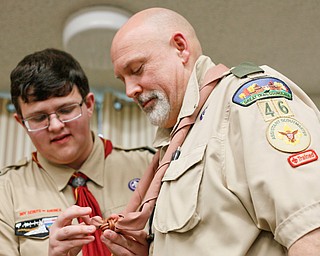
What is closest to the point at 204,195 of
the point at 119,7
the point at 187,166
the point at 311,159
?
the point at 187,166

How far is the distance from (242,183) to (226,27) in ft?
5.40

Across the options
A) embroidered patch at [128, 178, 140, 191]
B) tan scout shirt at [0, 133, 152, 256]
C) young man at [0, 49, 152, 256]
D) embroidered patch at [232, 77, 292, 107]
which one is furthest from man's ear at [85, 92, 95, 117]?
embroidered patch at [232, 77, 292, 107]

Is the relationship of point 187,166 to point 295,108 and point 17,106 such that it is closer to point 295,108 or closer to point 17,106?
point 295,108

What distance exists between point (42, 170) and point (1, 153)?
4.94ft

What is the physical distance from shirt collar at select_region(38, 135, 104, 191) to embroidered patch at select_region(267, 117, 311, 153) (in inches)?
36.0

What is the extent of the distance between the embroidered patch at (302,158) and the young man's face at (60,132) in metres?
0.95

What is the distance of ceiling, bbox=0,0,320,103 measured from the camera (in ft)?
7.46

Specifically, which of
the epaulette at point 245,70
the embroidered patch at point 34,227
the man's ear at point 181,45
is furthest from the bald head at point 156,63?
the embroidered patch at point 34,227

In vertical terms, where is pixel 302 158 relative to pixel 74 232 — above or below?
above

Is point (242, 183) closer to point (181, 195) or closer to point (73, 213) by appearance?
point (181, 195)

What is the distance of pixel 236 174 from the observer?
95 cm

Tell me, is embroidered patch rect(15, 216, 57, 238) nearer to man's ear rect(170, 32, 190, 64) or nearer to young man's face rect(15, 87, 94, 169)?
young man's face rect(15, 87, 94, 169)

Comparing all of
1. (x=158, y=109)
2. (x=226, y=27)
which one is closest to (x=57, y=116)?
(x=158, y=109)

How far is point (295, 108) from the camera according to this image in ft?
3.13
